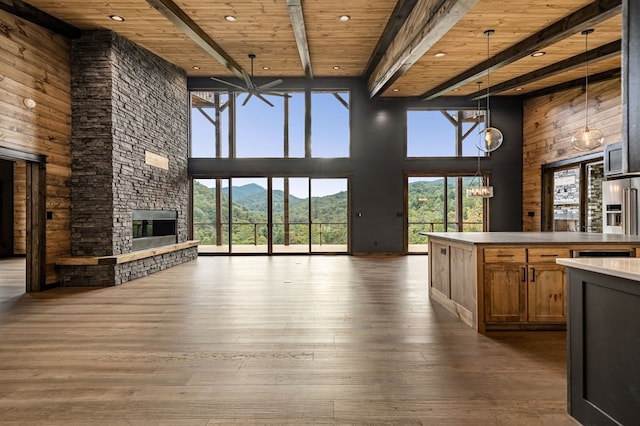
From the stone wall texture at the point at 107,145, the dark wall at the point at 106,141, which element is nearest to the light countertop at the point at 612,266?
the stone wall texture at the point at 107,145

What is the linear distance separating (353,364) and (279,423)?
2.85 ft

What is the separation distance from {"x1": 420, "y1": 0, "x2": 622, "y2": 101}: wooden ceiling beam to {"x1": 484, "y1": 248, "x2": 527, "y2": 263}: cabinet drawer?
3288 mm

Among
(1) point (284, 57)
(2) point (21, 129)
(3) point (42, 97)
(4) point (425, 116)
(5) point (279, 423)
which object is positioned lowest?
(5) point (279, 423)

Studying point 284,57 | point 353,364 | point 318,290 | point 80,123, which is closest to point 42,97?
point 80,123

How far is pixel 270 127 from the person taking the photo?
9453mm

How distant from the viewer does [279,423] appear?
1.96 meters

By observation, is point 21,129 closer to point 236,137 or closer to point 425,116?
point 236,137

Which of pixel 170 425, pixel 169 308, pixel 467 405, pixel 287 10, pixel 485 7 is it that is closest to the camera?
pixel 170 425

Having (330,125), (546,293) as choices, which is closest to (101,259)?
(546,293)

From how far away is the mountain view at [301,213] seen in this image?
9.46 m

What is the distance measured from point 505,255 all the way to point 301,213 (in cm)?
647

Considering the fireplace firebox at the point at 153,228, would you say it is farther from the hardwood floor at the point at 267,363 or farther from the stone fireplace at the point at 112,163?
the hardwood floor at the point at 267,363

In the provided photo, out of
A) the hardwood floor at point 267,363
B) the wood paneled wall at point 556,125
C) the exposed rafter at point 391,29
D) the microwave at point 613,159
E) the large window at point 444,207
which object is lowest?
the hardwood floor at point 267,363

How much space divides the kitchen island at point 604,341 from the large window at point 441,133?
25.4 feet
